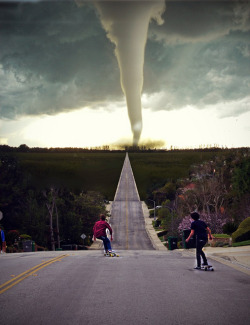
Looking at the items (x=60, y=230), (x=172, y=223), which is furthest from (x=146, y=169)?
(x=60, y=230)

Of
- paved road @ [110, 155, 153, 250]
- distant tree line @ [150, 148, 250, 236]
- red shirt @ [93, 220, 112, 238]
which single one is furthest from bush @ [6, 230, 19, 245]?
red shirt @ [93, 220, 112, 238]

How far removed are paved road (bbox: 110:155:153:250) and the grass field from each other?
11.4ft

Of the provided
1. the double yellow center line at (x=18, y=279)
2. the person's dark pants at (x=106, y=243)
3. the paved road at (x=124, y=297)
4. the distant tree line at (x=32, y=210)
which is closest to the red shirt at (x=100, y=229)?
the person's dark pants at (x=106, y=243)

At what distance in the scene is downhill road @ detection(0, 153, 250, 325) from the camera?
647cm

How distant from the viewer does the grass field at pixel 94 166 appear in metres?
40.7

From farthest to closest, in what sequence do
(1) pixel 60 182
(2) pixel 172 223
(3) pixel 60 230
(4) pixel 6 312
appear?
(3) pixel 60 230 → (2) pixel 172 223 → (1) pixel 60 182 → (4) pixel 6 312

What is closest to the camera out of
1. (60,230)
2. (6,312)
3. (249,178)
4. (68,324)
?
(68,324)

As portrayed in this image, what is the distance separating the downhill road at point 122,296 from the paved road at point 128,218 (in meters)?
53.4

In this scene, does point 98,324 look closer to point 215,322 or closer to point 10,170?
point 215,322

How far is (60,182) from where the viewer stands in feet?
124

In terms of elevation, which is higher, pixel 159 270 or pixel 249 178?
pixel 249 178

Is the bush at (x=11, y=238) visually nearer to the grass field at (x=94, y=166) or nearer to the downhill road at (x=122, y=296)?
the grass field at (x=94, y=166)

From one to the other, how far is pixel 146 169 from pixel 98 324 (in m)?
69.1

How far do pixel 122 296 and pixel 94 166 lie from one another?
53.5 meters
